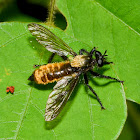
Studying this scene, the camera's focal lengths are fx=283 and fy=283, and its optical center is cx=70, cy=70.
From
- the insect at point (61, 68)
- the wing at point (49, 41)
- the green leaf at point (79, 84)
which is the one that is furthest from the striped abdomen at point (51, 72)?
the wing at point (49, 41)

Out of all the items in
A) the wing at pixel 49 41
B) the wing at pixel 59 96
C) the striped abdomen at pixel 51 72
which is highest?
the wing at pixel 49 41

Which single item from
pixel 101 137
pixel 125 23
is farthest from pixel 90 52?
pixel 101 137

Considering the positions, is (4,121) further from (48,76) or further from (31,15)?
(31,15)

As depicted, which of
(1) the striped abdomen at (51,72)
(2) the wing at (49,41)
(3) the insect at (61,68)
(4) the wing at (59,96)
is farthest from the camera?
(2) the wing at (49,41)

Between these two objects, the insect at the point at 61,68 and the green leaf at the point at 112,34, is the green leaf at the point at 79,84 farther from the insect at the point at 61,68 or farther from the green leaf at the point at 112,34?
the insect at the point at 61,68

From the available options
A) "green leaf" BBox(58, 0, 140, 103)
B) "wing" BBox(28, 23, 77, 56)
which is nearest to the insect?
"wing" BBox(28, 23, 77, 56)

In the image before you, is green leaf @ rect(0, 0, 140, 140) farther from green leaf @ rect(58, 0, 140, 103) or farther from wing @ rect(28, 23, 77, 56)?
wing @ rect(28, 23, 77, 56)
